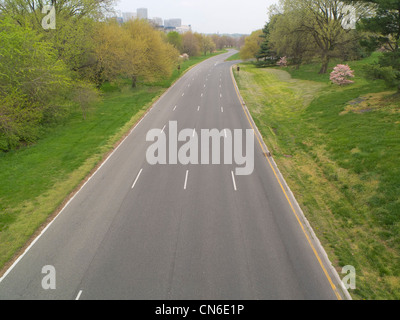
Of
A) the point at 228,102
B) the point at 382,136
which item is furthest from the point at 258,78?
the point at 382,136

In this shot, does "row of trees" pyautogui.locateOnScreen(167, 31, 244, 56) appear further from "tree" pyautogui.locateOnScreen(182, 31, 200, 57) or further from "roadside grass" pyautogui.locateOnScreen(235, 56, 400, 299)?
"roadside grass" pyautogui.locateOnScreen(235, 56, 400, 299)

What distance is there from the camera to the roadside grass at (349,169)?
945 cm

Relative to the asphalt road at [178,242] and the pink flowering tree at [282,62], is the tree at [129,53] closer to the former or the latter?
the asphalt road at [178,242]

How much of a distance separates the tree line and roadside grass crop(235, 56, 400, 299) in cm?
1768

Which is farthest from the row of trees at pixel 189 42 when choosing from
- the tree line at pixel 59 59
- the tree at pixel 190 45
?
the tree line at pixel 59 59

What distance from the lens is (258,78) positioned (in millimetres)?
46656

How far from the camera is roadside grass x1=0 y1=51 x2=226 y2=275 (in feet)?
37.0

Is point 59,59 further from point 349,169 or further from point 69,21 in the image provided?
point 349,169

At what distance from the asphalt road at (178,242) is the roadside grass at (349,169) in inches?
44.0

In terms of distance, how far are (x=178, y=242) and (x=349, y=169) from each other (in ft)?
36.2

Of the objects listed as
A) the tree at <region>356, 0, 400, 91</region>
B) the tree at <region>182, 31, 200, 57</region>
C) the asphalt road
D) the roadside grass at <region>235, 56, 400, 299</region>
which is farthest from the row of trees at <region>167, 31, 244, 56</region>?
the asphalt road
